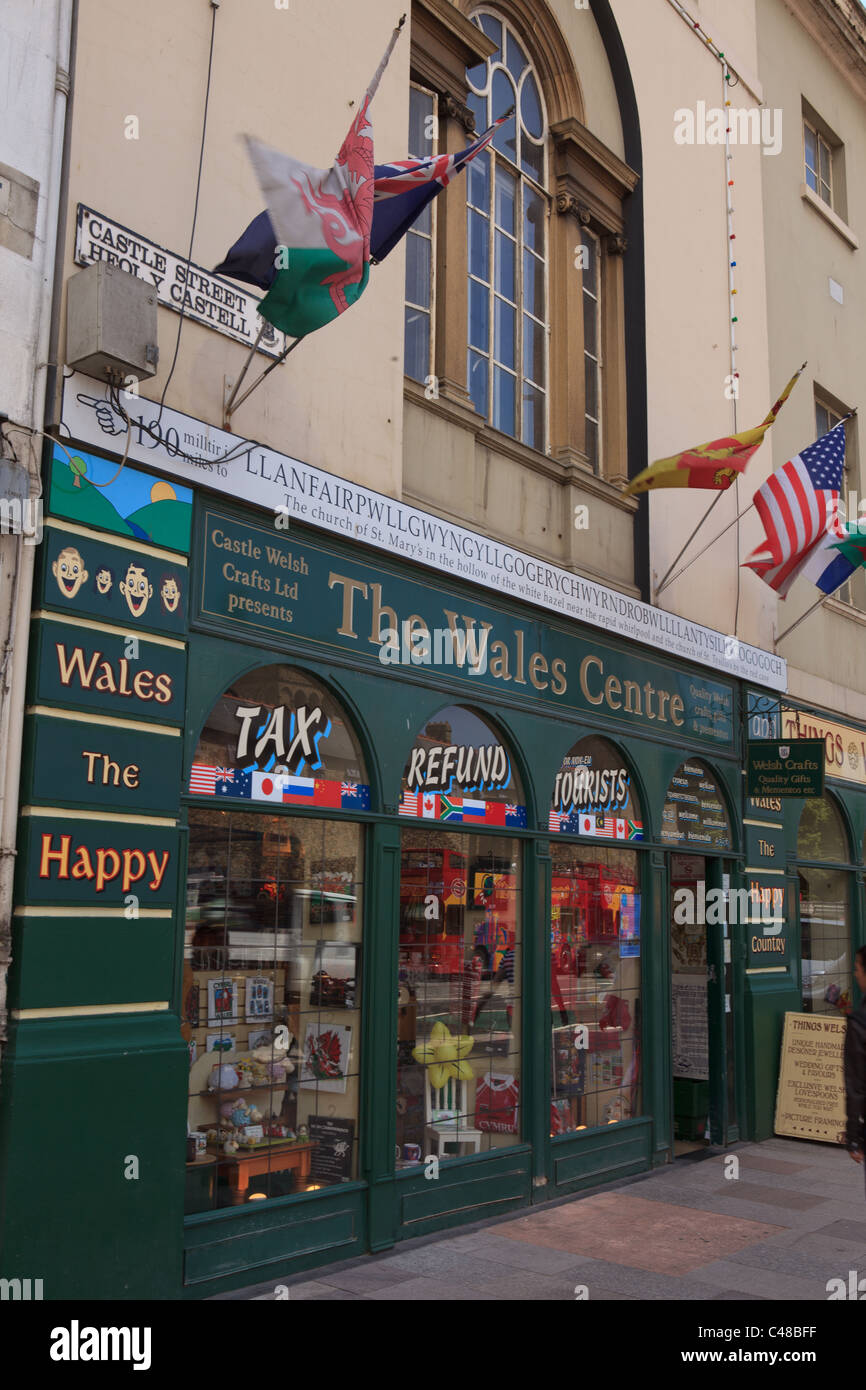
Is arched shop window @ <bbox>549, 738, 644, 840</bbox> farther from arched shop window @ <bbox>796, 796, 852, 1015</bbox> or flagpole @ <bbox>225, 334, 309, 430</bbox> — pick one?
flagpole @ <bbox>225, 334, 309, 430</bbox>

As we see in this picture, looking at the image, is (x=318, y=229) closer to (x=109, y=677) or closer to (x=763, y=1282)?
(x=109, y=677)

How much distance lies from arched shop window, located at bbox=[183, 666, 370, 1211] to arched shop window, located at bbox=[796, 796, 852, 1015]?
23.8 feet

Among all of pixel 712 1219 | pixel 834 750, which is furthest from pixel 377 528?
pixel 834 750

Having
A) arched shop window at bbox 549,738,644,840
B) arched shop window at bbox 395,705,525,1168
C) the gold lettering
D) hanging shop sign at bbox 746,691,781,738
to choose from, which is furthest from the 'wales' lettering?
hanging shop sign at bbox 746,691,781,738

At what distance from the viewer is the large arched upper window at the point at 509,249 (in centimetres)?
970

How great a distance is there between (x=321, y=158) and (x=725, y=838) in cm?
725

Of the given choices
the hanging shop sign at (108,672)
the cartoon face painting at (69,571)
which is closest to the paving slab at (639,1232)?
the hanging shop sign at (108,672)

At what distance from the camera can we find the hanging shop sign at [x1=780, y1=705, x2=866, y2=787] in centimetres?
1326

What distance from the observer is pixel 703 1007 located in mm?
11766

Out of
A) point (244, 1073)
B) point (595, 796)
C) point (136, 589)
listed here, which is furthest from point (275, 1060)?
point (595, 796)

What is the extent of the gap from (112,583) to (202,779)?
118 centimetres

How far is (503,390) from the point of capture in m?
9.88

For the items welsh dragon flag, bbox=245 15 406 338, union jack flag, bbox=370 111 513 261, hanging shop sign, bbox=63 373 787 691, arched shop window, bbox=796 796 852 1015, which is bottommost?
arched shop window, bbox=796 796 852 1015
